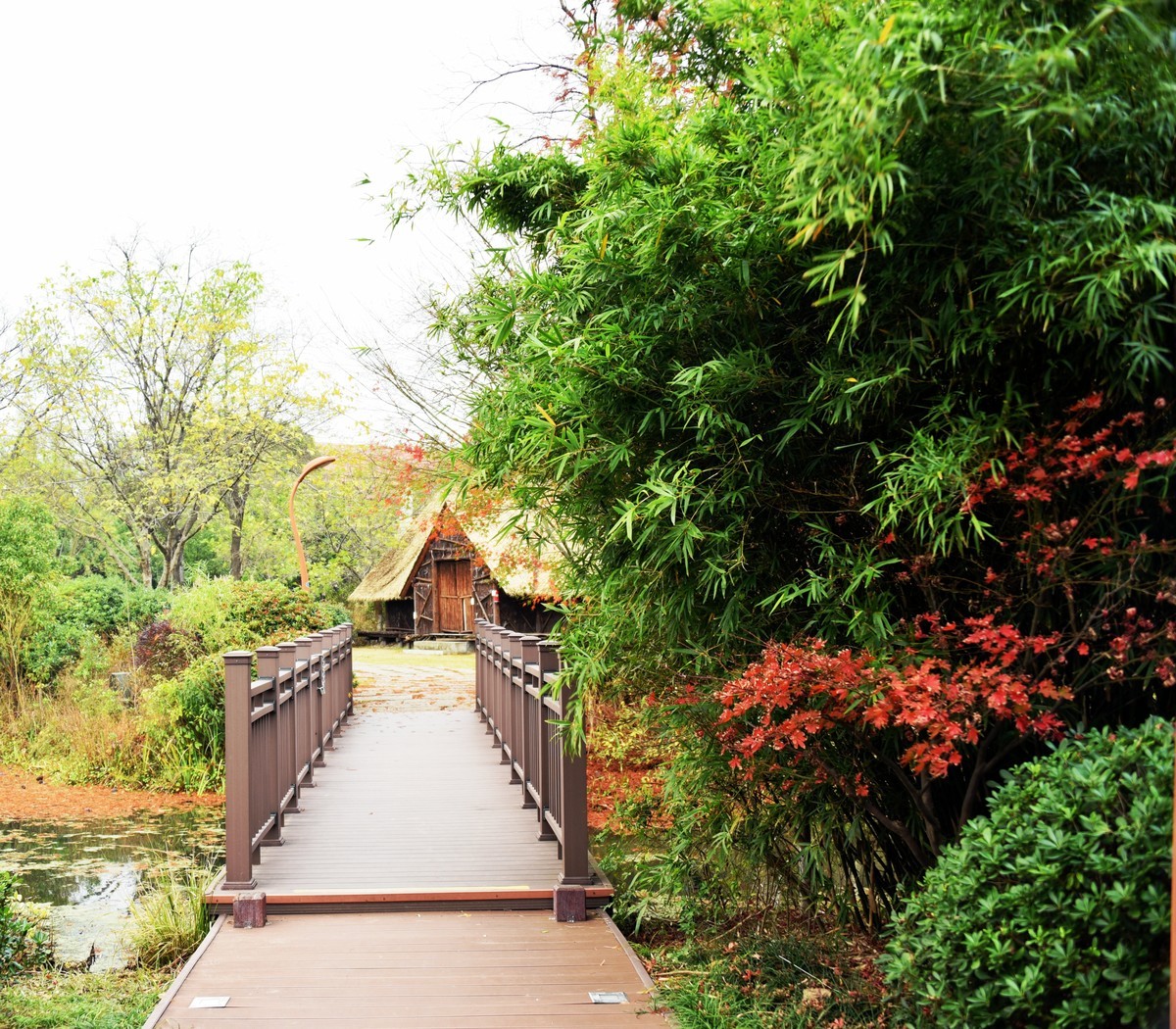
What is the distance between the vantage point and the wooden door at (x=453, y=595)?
27.6m

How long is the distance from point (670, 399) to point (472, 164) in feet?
6.42

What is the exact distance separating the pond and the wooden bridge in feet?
3.43

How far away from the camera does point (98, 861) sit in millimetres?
8297

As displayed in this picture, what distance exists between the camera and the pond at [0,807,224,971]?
6.29 meters

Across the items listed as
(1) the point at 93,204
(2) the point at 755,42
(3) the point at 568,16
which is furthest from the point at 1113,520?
(1) the point at 93,204

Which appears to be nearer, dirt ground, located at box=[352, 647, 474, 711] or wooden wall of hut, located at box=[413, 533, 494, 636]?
dirt ground, located at box=[352, 647, 474, 711]

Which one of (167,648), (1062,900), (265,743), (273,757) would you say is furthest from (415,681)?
(1062,900)

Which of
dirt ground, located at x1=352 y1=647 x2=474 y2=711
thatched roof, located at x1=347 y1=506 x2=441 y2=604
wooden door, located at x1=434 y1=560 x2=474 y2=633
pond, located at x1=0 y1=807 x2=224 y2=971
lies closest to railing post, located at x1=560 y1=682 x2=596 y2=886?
pond, located at x1=0 y1=807 x2=224 y2=971

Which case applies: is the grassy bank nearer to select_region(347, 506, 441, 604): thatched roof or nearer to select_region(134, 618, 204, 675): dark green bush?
select_region(134, 618, 204, 675): dark green bush

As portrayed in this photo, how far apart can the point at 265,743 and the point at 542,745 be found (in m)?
1.59

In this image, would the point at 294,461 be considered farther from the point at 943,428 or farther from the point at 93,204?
the point at 943,428

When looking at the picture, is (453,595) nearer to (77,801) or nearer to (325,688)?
(77,801)

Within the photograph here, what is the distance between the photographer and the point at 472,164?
476 cm

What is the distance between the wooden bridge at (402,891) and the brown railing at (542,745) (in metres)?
0.02
